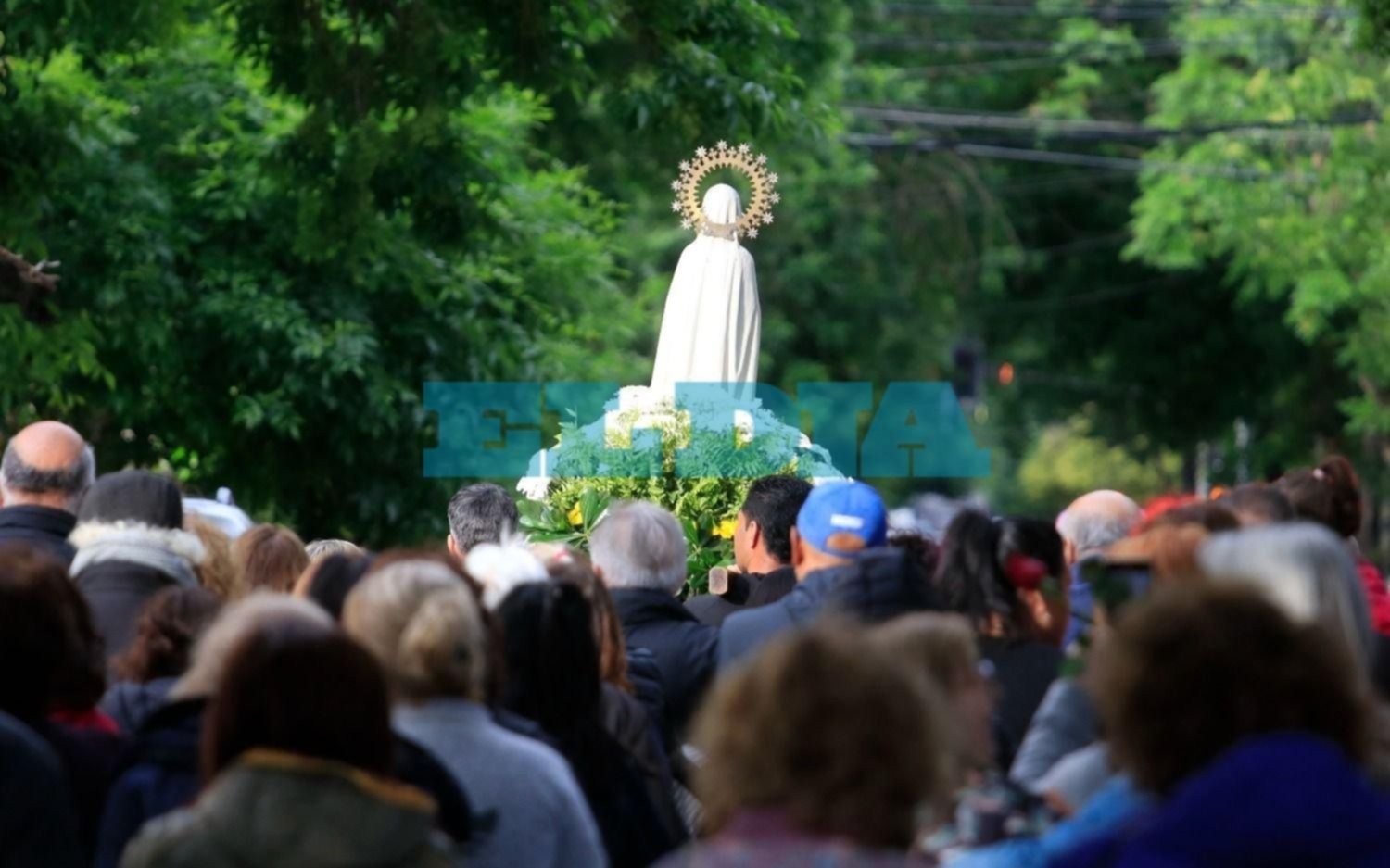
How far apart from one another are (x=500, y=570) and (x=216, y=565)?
162 centimetres

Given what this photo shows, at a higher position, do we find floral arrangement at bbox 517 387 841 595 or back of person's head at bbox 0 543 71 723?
floral arrangement at bbox 517 387 841 595

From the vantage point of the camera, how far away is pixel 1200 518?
6.43 metres

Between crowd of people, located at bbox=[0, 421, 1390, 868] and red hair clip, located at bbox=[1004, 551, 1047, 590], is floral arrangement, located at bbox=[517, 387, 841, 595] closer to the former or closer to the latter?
crowd of people, located at bbox=[0, 421, 1390, 868]

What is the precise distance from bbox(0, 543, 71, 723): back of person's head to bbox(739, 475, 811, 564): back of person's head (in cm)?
369

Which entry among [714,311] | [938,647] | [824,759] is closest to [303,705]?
[824,759]

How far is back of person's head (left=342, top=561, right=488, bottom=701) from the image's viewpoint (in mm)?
5051

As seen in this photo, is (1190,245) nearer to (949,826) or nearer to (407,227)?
(407,227)

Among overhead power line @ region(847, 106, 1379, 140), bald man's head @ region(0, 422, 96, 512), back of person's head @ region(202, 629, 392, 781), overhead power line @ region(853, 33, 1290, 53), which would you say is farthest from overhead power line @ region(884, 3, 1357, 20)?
back of person's head @ region(202, 629, 392, 781)

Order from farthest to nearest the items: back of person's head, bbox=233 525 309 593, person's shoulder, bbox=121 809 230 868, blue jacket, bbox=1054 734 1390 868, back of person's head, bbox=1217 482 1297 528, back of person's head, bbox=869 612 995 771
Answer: back of person's head, bbox=233 525 309 593
back of person's head, bbox=1217 482 1297 528
back of person's head, bbox=869 612 995 771
person's shoulder, bbox=121 809 230 868
blue jacket, bbox=1054 734 1390 868

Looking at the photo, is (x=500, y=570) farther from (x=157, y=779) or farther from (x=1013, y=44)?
(x=1013, y=44)

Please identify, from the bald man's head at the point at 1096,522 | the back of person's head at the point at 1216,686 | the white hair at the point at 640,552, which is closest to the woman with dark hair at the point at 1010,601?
the white hair at the point at 640,552

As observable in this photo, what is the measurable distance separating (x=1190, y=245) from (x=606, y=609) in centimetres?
2626

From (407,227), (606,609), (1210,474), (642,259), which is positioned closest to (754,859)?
(606,609)

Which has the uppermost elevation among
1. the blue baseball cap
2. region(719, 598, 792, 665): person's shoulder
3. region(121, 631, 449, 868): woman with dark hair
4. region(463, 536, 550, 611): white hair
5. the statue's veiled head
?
the statue's veiled head
